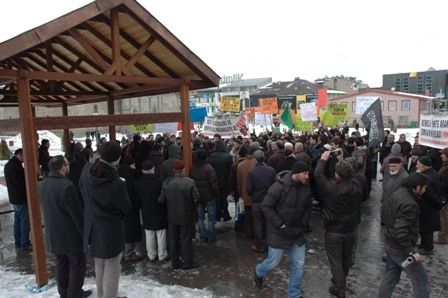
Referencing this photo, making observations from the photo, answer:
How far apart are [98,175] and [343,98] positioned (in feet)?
159

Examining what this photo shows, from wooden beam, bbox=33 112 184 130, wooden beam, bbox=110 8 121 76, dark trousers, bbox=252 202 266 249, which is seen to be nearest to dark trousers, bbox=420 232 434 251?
dark trousers, bbox=252 202 266 249

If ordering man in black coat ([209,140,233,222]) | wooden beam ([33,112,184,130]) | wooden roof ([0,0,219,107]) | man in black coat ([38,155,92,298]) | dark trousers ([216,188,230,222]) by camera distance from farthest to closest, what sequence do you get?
1. dark trousers ([216,188,230,222])
2. man in black coat ([209,140,233,222])
3. wooden beam ([33,112,184,130])
4. wooden roof ([0,0,219,107])
5. man in black coat ([38,155,92,298])

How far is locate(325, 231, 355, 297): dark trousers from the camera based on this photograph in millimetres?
4383

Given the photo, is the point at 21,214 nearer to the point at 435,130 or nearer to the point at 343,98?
the point at 435,130

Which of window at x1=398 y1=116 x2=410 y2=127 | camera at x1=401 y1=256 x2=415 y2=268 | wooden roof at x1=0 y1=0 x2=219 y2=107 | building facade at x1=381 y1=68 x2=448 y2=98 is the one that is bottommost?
window at x1=398 y1=116 x2=410 y2=127

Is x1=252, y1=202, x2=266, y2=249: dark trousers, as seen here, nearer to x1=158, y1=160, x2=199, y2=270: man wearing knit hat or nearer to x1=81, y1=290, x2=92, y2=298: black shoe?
x1=158, y1=160, x2=199, y2=270: man wearing knit hat

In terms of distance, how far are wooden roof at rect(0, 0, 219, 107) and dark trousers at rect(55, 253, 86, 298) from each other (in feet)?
8.66

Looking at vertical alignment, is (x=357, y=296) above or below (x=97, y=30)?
below

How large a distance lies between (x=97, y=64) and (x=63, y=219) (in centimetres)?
356

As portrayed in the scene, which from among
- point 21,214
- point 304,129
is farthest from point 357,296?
point 304,129

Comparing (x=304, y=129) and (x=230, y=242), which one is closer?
(x=230, y=242)

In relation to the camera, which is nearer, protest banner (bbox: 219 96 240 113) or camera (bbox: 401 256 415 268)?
camera (bbox: 401 256 415 268)

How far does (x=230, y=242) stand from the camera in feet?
22.3

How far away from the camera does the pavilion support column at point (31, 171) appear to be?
4863 mm
